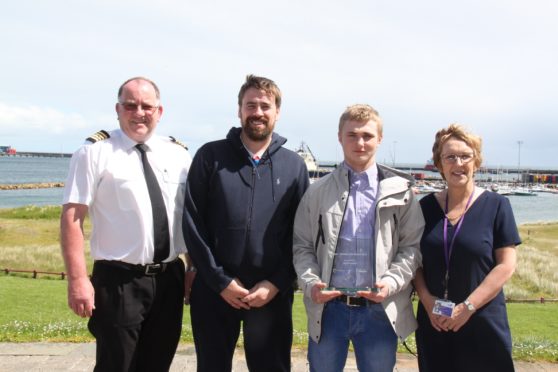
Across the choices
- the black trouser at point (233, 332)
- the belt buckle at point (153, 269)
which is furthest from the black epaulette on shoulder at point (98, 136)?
the black trouser at point (233, 332)

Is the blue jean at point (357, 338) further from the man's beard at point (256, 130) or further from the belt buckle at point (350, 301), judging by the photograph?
the man's beard at point (256, 130)

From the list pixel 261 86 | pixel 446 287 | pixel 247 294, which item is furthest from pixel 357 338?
pixel 261 86

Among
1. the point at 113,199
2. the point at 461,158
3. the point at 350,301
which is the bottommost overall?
the point at 350,301

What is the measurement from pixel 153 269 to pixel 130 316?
359 millimetres

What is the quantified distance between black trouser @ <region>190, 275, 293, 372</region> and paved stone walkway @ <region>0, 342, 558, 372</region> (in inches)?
45.5

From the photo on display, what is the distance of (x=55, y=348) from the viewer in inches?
208

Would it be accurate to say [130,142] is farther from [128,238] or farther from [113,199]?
[128,238]

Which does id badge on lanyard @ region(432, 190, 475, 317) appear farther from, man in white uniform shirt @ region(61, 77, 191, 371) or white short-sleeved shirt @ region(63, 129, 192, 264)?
white short-sleeved shirt @ region(63, 129, 192, 264)

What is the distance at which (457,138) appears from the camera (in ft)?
12.1

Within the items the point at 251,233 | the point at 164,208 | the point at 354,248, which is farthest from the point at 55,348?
the point at 354,248

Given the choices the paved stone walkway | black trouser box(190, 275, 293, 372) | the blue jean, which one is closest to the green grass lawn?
the paved stone walkway

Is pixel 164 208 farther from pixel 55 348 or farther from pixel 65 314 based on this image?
pixel 65 314

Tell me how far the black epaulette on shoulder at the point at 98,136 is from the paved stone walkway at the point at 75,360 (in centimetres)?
227

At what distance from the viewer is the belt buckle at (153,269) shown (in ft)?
12.4
